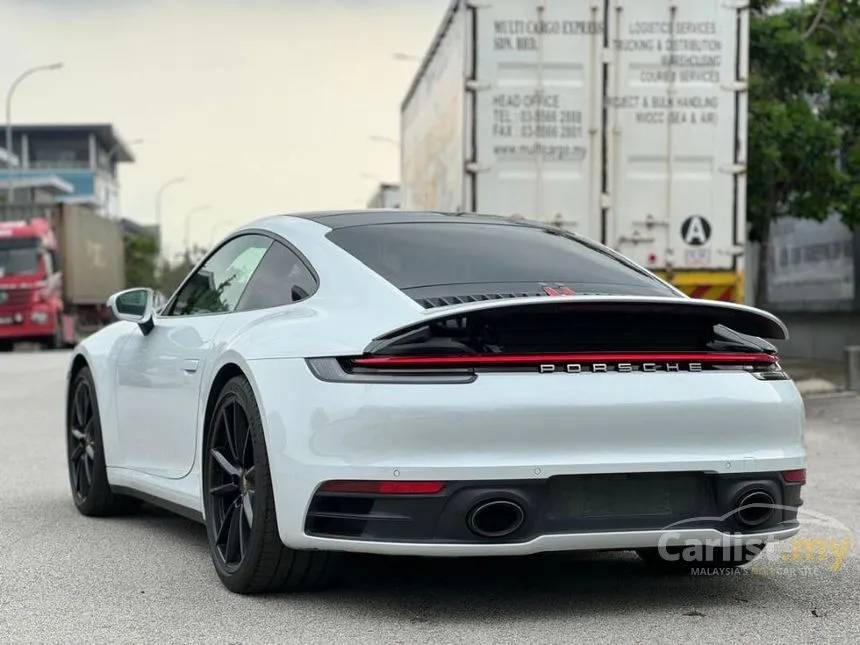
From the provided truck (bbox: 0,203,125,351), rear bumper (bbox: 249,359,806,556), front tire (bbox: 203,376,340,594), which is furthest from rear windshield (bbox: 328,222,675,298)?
truck (bbox: 0,203,125,351)

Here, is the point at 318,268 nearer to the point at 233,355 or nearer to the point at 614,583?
the point at 233,355

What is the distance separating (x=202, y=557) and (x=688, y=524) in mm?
2201

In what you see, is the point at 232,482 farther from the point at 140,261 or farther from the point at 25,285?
the point at 140,261

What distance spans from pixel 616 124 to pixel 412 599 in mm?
9068

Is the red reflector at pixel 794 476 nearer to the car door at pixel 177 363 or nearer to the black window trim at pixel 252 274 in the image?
the black window trim at pixel 252 274

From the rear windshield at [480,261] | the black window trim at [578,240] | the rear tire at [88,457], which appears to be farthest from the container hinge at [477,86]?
the rear windshield at [480,261]

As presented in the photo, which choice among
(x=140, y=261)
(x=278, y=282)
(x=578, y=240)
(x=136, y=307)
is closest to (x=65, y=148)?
(x=140, y=261)

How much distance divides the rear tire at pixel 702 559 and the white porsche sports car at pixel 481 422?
15 millimetres

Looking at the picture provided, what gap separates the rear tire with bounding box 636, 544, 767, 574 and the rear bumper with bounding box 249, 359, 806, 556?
629 millimetres

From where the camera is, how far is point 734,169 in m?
13.5

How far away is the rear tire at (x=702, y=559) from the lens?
5.22m

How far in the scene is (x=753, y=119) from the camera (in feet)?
68.0

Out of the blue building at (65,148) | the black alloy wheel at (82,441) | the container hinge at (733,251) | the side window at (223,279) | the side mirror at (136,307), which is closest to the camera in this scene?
the side window at (223,279)

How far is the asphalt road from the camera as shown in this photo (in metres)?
4.43
